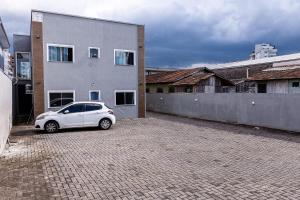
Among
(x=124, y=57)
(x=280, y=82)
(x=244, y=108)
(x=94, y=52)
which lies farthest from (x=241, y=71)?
(x=94, y=52)

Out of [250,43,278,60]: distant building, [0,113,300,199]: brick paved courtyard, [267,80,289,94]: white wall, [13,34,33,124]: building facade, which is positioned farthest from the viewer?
[250,43,278,60]: distant building

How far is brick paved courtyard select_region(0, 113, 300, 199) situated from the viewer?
609 centimetres

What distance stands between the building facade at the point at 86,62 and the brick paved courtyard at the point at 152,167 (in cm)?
593

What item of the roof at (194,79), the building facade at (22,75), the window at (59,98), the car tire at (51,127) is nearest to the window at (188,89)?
the roof at (194,79)

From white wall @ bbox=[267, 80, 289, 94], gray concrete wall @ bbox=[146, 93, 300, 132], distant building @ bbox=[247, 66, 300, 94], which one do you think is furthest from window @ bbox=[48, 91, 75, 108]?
white wall @ bbox=[267, 80, 289, 94]

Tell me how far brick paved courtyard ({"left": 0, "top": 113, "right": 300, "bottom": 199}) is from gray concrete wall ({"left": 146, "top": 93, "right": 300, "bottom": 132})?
1648mm

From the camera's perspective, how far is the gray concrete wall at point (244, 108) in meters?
14.7

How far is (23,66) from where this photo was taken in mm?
23422

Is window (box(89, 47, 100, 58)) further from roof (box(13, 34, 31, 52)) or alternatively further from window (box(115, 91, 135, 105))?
roof (box(13, 34, 31, 52))

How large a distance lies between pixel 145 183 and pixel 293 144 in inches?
300

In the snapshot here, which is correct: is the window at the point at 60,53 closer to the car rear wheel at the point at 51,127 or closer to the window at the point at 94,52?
the window at the point at 94,52

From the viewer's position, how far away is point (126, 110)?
21.5 meters

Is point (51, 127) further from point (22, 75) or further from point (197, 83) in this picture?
point (197, 83)

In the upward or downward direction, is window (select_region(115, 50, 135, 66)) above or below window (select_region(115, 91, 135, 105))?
above
